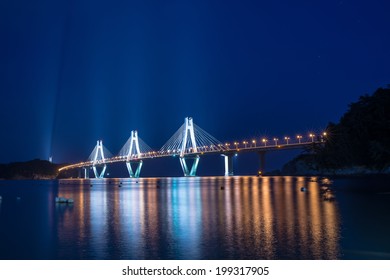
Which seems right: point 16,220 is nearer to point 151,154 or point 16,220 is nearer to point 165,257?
point 165,257

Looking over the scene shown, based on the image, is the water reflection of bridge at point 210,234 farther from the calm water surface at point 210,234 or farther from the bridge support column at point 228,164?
the bridge support column at point 228,164

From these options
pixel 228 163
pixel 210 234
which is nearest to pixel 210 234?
pixel 210 234

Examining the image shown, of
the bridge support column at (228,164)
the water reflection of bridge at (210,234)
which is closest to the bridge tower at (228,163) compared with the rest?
the bridge support column at (228,164)

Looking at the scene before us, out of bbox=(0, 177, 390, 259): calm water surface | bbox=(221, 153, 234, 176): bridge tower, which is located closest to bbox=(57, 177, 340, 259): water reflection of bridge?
bbox=(0, 177, 390, 259): calm water surface

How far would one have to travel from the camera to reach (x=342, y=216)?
15.5 m

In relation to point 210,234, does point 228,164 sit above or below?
above

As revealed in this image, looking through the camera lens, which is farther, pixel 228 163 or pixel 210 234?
pixel 228 163

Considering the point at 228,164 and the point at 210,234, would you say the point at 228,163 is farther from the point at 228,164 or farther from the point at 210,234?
the point at 210,234

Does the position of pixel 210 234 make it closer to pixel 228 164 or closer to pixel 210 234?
pixel 210 234

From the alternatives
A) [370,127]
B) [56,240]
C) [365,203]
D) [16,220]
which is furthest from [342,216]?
[370,127]

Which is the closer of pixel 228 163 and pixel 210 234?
pixel 210 234

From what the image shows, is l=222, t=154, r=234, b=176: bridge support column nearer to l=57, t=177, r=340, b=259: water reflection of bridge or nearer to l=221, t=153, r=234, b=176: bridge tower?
l=221, t=153, r=234, b=176: bridge tower

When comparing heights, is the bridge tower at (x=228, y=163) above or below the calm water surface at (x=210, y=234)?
above
